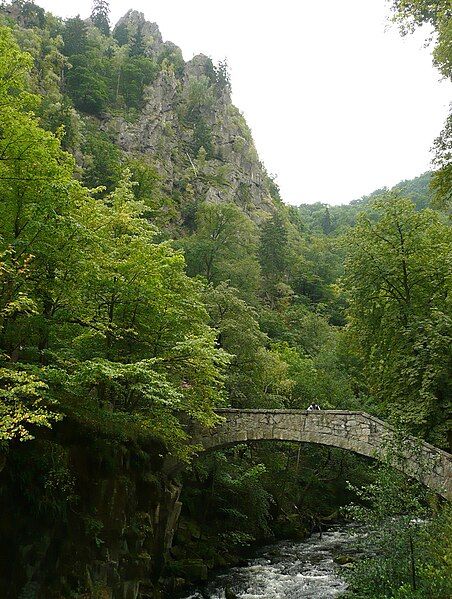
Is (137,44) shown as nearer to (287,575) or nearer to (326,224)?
(326,224)

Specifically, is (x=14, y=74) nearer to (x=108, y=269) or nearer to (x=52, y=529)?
(x=108, y=269)

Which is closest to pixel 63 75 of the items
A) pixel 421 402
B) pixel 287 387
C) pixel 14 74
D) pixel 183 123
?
pixel 183 123

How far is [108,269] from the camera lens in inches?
405

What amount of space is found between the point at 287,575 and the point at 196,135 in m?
54.4

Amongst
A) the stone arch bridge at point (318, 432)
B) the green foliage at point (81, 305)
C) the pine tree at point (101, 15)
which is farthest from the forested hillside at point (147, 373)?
the pine tree at point (101, 15)

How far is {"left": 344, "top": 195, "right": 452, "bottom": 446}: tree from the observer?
12.7 m

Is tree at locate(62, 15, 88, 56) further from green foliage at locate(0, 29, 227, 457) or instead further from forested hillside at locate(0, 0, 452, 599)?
green foliage at locate(0, 29, 227, 457)

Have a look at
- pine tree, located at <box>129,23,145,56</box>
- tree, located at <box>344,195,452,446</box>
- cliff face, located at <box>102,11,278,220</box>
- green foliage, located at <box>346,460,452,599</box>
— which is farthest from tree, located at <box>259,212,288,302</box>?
green foliage, located at <box>346,460,452,599</box>

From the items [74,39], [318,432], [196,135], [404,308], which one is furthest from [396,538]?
[74,39]

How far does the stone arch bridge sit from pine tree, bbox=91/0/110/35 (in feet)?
251

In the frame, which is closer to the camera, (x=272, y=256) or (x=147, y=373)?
(x=147, y=373)

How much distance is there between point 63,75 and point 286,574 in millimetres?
54798

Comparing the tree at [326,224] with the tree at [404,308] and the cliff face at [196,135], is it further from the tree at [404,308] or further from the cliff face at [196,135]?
the tree at [404,308]

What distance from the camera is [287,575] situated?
1525cm
